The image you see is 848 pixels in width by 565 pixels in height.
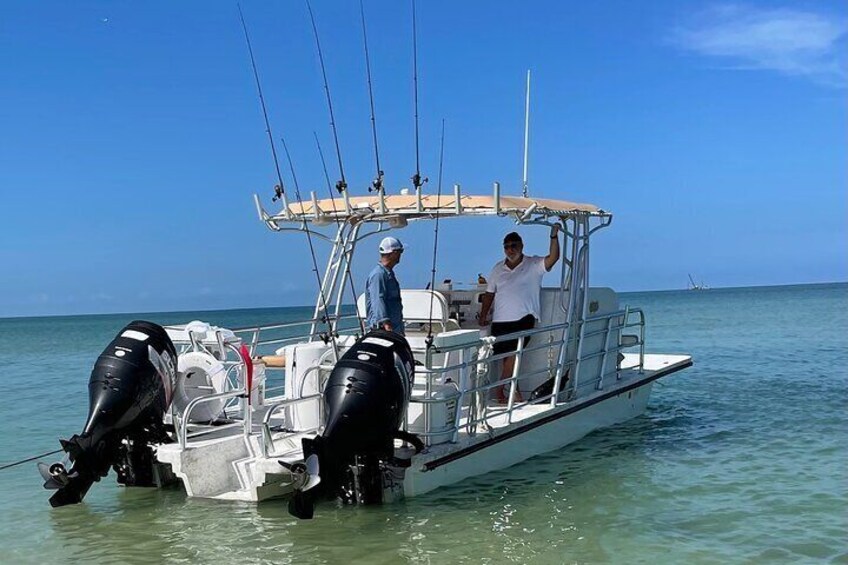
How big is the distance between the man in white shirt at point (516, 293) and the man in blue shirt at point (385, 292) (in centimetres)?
159

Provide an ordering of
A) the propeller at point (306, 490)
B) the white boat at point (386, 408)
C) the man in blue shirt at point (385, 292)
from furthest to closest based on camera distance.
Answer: the man in blue shirt at point (385, 292), the white boat at point (386, 408), the propeller at point (306, 490)

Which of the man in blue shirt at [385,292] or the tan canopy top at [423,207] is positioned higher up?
the tan canopy top at [423,207]

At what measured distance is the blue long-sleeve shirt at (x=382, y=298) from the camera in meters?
7.85

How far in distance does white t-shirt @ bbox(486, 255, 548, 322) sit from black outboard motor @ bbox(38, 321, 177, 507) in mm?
3473

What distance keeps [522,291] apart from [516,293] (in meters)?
0.07

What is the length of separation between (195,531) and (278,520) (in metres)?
0.66

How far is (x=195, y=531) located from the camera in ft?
22.7

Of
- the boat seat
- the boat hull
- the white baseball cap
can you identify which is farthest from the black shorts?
the white baseball cap

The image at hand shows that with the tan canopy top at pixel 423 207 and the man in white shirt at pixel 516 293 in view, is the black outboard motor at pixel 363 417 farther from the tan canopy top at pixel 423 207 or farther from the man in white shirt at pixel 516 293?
the man in white shirt at pixel 516 293

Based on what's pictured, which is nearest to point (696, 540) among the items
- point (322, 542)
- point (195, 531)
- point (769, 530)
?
point (769, 530)

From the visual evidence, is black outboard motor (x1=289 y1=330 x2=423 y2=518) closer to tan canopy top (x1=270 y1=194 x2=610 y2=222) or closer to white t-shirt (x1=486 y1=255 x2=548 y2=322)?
tan canopy top (x1=270 y1=194 x2=610 y2=222)

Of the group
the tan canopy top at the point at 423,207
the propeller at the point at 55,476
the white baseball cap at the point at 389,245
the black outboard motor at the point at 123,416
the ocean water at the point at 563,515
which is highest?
the tan canopy top at the point at 423,207

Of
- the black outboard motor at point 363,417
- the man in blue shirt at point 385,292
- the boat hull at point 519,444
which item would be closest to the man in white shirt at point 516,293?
the boat hull at point 519,444

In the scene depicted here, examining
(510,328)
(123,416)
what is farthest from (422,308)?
(123,416)
